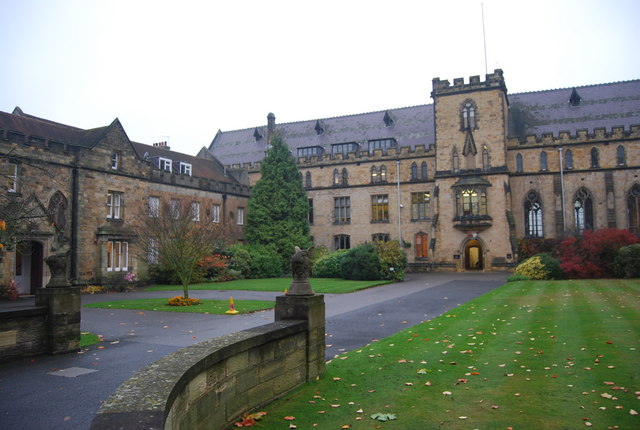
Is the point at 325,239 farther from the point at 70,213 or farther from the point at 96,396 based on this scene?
the point at 96,396

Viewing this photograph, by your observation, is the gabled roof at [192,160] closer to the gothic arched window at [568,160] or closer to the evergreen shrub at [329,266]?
the evergreen shrub at [329,266]

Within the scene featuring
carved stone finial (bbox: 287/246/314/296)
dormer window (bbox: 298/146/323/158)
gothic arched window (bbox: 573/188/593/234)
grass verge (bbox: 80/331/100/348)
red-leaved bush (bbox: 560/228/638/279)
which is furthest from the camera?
dormer window (bbox: 298/146/323/158)

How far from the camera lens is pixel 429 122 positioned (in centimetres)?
4581

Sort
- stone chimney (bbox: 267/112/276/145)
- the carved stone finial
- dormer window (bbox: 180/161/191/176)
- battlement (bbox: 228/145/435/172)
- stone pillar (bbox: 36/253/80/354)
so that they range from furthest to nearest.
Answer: stone chimney (bbox: 267/112/276/145) → battlement (bbox: 228/145/435/172) → dormer window (bbox: 180/161/191/176) → stone pillar (bbox: 36/253/80/354) → the carved stone finial

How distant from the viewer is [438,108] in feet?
134

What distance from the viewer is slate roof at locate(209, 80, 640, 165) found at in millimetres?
39750

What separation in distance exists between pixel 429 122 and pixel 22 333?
135 ft

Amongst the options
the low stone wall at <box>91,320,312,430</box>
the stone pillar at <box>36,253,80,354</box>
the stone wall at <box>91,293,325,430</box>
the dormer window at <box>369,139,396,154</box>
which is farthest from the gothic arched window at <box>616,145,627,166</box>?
the stone pillar at <box>36,253,80,354</box>

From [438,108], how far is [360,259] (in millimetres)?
16395

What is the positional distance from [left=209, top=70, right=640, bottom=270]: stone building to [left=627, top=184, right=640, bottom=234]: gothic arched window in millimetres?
89

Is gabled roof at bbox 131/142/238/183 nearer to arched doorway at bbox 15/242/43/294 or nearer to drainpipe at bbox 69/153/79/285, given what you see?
drainpipe at bbox 69/153/79/285

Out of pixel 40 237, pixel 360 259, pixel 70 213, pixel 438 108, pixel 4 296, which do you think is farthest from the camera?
pixel 438 108

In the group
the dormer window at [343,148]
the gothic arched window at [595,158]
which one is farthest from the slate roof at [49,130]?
the gothic arched window at [595,158]

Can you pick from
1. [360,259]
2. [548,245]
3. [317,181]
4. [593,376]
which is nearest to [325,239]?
[317,181]
